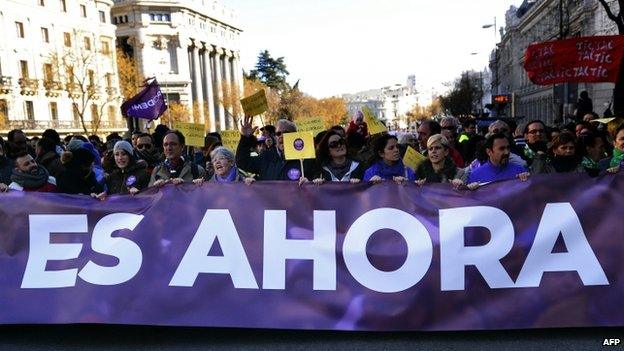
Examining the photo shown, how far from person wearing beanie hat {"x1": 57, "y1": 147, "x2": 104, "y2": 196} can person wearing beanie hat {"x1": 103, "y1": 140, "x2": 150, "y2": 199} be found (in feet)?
0.56

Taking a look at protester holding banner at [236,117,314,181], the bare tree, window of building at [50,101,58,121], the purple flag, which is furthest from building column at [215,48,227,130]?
protester holding banner at [236,117,314,181]

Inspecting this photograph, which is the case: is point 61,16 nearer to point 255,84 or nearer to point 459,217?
point 255,84

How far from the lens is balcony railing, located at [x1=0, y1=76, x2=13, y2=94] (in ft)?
147

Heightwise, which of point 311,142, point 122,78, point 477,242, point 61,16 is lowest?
point 477,242

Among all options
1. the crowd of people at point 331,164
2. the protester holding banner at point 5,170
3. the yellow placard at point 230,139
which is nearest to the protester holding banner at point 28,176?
the crowd of people at point 331,164

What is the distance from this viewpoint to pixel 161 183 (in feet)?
14.4

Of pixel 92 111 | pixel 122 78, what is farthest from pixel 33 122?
pixel 122 78

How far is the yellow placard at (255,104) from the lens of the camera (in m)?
7.70

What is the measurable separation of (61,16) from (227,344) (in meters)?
57.0

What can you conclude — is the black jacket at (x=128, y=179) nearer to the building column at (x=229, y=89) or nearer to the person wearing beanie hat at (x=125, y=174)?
the person wearing beanie hat at (x=125, y=174)

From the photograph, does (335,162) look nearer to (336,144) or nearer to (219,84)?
(336,144)

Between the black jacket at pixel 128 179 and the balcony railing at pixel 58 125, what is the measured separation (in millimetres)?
44600

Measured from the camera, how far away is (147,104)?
1159 centimetres

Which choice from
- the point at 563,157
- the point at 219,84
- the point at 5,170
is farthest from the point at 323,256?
the point at 219,84
